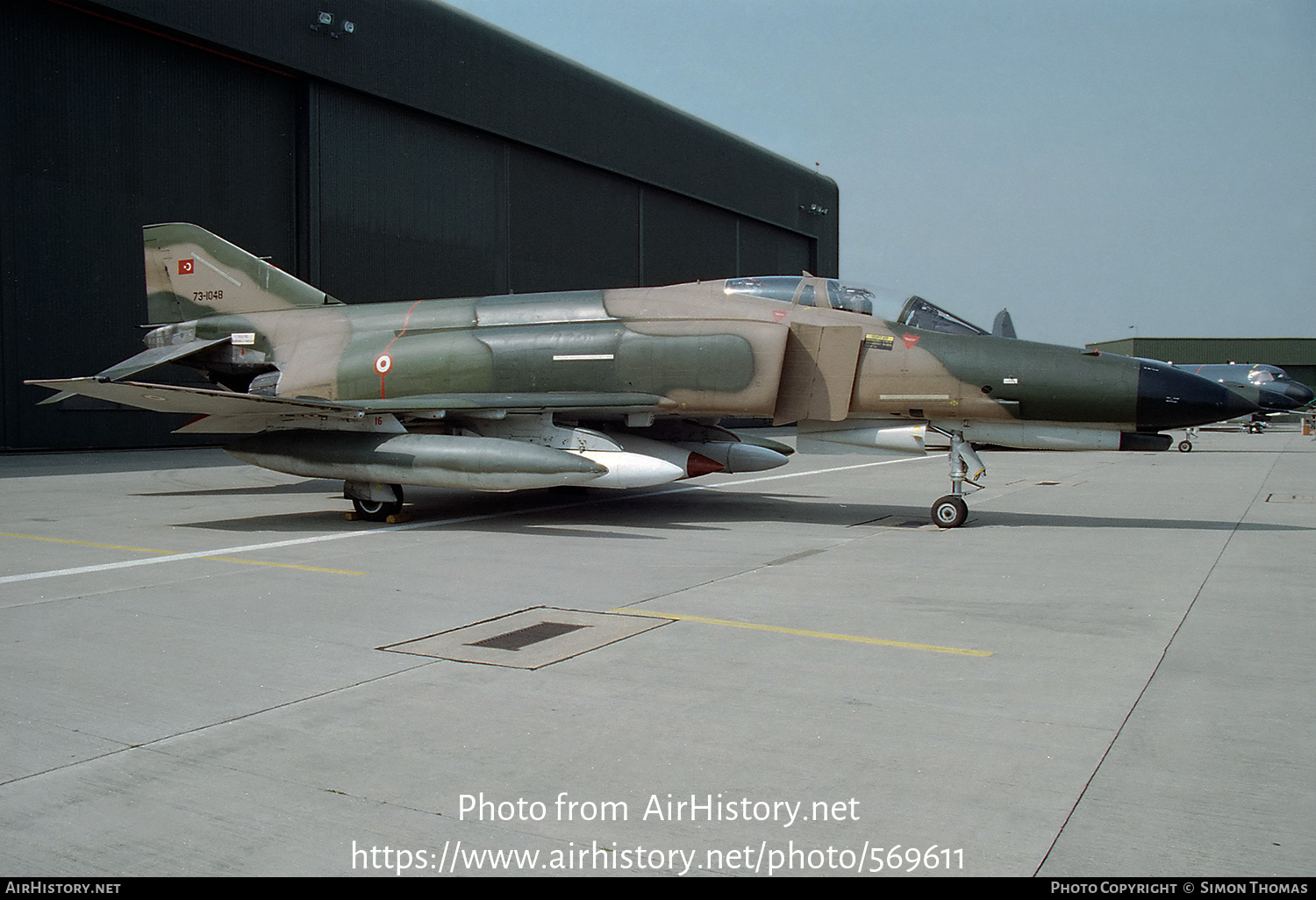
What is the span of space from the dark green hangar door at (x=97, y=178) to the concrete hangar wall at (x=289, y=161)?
4 centimetres

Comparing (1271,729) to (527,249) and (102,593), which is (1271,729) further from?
(527,249)

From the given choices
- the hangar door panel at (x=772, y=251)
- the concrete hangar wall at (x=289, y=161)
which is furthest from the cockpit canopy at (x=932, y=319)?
the hangar door panel at (x=772, y=251)

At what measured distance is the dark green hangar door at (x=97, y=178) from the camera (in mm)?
20125

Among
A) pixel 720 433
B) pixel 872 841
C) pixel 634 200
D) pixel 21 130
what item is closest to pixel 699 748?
pixel 872 841

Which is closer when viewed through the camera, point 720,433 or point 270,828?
point 270,828

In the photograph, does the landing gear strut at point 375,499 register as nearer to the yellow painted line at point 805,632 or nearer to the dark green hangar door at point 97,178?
the yellow painted line at point 805,632

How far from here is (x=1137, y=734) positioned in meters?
3.83

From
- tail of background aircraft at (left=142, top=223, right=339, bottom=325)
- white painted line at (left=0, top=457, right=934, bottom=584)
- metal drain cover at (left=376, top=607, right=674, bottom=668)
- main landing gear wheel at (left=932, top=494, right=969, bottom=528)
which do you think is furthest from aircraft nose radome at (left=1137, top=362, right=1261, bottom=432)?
tail of background aircraft at (left=142, top=223, right=339, bottom=325)

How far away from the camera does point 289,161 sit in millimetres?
24922

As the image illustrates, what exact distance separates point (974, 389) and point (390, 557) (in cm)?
597

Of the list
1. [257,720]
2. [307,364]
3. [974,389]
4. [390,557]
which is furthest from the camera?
[307,364]

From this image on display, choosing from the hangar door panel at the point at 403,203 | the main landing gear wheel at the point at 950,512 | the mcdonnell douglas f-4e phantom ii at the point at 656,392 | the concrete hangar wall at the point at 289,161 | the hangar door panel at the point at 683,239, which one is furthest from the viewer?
the hangar door panel at the point at 683,239

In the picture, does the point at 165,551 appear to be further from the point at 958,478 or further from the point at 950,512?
the point at 958,478

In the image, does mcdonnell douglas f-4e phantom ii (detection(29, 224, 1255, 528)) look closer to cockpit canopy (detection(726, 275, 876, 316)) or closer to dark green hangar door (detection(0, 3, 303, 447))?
cockpit canopy (detection(726, 275, 876, 316))
